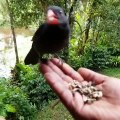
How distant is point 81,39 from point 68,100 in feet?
31.5

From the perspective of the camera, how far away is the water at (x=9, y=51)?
39.3 ft

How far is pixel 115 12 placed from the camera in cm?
898

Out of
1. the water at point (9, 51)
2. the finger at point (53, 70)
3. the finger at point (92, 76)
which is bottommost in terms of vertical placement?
the water at point (9, 51)

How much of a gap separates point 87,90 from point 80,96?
221mm

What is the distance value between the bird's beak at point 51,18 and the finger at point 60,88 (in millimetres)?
467

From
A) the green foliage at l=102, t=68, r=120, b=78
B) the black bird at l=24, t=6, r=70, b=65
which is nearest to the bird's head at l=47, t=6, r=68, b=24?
the black bird at l=24, t=6, r=70, b=65

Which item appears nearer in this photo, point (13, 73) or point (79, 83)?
point (79, 83)

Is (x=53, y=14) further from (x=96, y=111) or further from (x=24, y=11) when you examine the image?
(x=24, y=11)

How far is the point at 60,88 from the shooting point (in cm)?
251

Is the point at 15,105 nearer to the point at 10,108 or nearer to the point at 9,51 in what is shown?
the point at 10,108

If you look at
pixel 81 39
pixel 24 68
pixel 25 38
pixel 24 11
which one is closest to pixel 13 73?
pixel 24 68

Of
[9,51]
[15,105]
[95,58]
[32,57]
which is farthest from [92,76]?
[9,51]

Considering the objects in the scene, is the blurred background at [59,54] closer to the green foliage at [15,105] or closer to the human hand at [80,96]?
the green foliage at [15,105]

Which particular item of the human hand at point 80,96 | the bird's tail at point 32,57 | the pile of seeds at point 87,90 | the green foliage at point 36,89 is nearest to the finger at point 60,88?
the human hand at point 80,96
